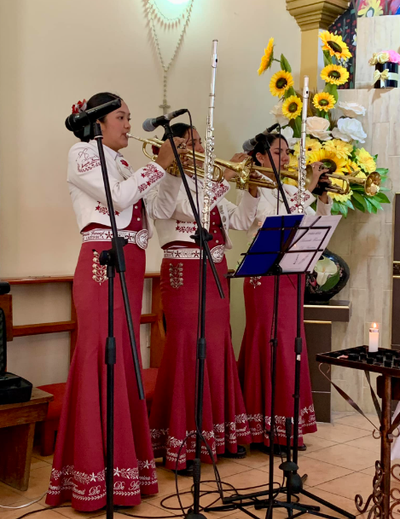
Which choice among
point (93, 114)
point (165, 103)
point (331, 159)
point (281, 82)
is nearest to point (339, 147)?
point (331, 159)

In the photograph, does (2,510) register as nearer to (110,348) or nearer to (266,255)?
(110,348)

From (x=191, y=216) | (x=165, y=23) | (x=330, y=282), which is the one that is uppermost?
(x=165, y=23)

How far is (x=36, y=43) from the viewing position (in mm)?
3959

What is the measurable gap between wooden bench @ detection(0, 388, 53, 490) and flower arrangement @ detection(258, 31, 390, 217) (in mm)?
2320

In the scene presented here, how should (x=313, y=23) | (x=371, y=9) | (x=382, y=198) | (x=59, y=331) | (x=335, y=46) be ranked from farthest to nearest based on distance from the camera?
(x=371, y=9) → (x=313, y=23) → (x=382, y=198) → (x=335, y=46) → (x=59, y=331)

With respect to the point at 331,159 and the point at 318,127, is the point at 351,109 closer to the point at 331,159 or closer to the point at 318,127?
the point at 318,127

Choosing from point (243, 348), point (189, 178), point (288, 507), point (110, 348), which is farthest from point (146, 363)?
point (110, 348)

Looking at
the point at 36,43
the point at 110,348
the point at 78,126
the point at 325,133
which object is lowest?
the point at 110,348

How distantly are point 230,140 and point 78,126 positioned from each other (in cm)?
319

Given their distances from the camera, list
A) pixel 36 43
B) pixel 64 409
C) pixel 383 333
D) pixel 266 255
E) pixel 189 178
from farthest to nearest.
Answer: pixel 383 333 < pixel 36 43 < pixel 189 178 < pixel 64 409 < pixel 266 255

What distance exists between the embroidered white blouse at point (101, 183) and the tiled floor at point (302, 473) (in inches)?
49.6

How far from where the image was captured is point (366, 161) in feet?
14.8

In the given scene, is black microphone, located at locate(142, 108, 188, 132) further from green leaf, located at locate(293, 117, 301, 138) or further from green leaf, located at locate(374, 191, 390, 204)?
green leaf, located at locate(374, 191, 390, 204)

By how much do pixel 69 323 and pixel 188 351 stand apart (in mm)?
908
